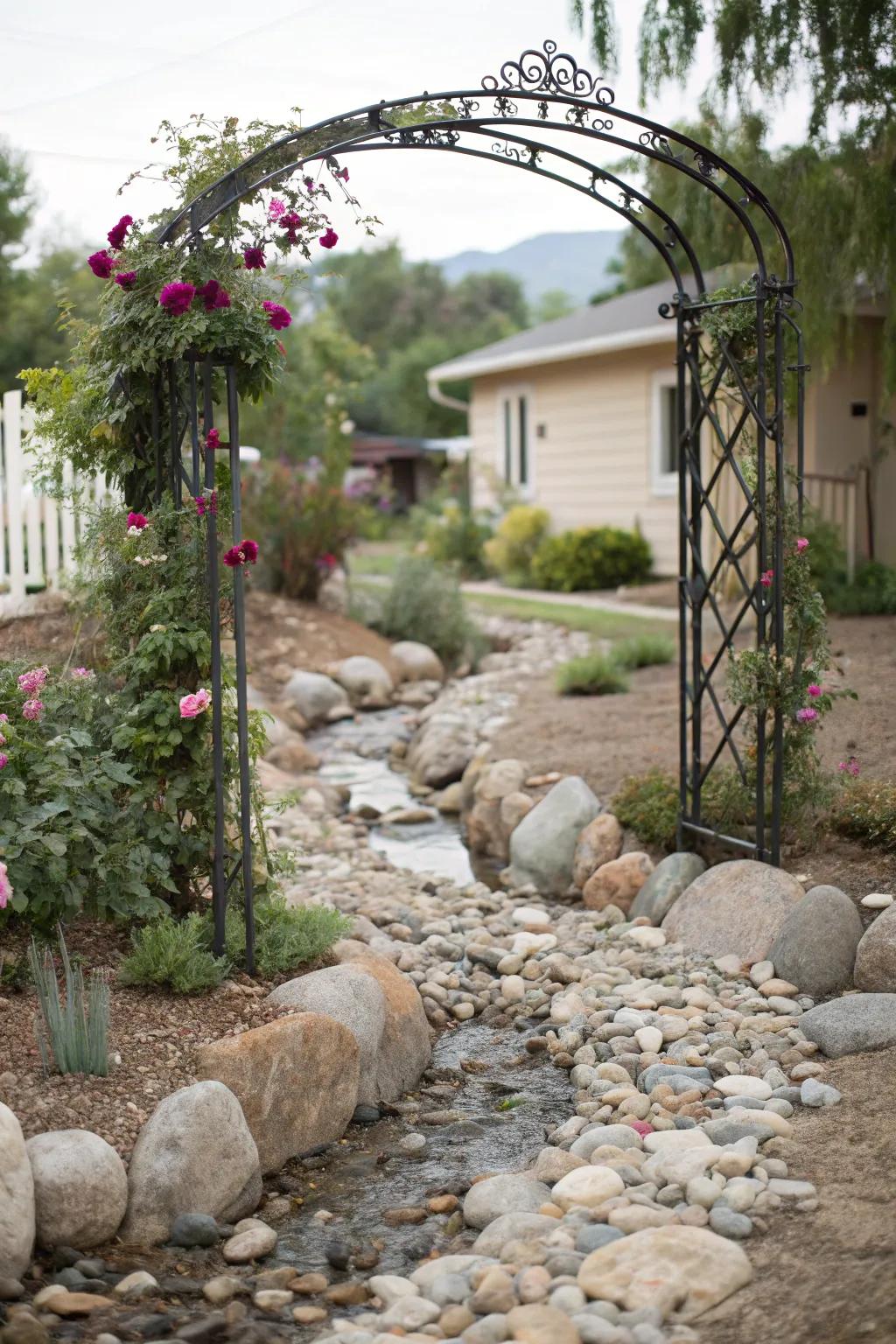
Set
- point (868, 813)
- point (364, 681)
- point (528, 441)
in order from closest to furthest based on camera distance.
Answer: point (868, 813), point (364, 681), point (528, 441)

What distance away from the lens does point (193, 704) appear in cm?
416

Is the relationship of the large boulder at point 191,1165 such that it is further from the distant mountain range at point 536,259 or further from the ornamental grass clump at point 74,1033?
the distant mountain range at point 536,259

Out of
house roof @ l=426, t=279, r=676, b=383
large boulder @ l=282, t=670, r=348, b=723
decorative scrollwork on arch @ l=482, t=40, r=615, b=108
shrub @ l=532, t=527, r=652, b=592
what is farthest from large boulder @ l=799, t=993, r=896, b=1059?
shrub @ l=532, t=527, r=652, b=592

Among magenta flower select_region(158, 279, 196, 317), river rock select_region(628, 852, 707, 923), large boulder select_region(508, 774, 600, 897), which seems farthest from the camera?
large boulder select_region(508, 774, 600, 897)

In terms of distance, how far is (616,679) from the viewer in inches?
367

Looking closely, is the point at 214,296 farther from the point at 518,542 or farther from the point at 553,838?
the point at 518,542

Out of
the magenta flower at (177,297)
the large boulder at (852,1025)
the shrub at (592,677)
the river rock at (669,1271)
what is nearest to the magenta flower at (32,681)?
the magenta flower at (177,297)

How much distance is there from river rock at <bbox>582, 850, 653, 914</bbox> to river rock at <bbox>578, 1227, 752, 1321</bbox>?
2.89 meters

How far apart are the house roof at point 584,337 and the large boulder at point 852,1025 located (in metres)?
10.3

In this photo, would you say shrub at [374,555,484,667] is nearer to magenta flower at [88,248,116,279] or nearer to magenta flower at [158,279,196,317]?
magenta flower at [88,248,116,279]

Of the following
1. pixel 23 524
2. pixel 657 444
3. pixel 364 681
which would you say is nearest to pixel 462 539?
pixel 657 444

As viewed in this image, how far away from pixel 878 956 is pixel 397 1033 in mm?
1661

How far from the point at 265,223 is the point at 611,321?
12.5m

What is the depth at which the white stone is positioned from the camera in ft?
12.7
